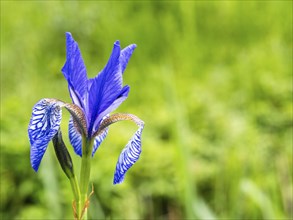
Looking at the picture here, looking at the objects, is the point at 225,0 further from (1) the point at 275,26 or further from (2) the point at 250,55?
(2) the point at 250,55

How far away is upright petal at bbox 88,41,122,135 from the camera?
1082 mm

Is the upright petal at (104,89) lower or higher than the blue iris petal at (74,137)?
higher

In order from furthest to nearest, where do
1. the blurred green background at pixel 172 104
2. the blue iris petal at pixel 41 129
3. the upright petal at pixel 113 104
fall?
the blurred green background at pixel 172 104 < the upright petal at pixel 113 104 < the blue iris petal at pixel 41 129

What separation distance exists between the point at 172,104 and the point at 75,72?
2.83 ft

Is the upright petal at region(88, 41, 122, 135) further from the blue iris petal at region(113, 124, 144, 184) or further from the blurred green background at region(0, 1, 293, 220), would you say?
the blurred green background at region(0, 1, 293, 220)

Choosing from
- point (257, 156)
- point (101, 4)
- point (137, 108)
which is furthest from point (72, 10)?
point (257, 156)

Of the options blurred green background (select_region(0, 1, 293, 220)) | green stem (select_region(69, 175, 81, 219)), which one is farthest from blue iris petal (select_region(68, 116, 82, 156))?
blurred green background (select_region(0, 1, 293, 220))

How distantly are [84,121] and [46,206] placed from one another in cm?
105

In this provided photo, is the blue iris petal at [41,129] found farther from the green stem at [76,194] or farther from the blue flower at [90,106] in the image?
the green stem at [76,194]

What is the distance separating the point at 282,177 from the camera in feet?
8.14

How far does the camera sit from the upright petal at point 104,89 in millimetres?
1082

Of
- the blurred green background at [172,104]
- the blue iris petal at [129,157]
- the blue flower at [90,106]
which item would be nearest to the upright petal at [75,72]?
the blue flower at [90,106]

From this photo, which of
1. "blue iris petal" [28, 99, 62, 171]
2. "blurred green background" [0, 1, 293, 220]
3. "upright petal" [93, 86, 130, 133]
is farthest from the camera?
"blurred green background" [0, 1, 293, 220]

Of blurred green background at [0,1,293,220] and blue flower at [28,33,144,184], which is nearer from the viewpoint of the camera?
A: blue flower at [28,33,144,184]
